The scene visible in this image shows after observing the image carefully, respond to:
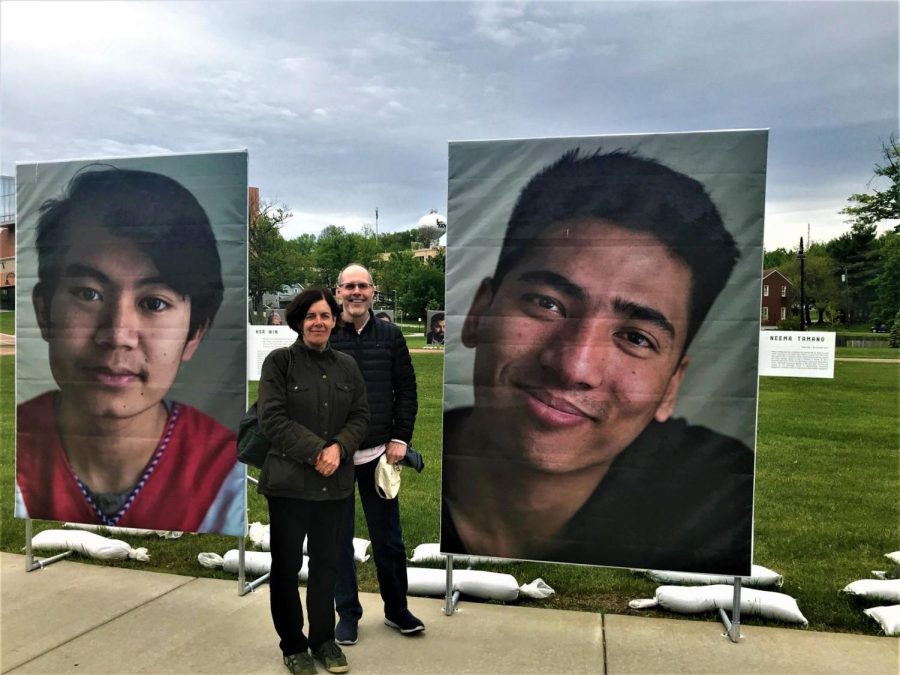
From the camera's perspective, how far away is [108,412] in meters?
4.71

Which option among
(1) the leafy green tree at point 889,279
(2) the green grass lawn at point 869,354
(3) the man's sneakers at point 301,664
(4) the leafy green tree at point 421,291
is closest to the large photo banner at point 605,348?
(3) the man's sneakers at point 301,664

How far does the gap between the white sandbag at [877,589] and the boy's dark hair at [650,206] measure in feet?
6.54

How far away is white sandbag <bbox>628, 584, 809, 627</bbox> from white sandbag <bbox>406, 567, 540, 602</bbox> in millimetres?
608

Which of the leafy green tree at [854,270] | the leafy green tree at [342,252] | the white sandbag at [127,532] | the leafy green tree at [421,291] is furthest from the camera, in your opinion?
the leafy green tree at [342,252]

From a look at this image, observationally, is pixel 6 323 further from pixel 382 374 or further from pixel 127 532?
pixel 382 374

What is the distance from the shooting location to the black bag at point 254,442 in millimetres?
3307

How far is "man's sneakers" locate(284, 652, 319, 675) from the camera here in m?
3.34

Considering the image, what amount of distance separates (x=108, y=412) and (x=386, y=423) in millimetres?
2233

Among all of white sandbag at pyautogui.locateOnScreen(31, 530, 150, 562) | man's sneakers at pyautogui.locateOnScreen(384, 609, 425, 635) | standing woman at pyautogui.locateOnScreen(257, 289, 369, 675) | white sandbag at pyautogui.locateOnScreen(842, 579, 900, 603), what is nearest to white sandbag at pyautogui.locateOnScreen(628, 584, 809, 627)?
white sandbag at pyautogui.locateOnScreen(842, 579, 900, 603)

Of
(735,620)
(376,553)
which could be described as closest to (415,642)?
(376,553)

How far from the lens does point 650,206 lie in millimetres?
3783

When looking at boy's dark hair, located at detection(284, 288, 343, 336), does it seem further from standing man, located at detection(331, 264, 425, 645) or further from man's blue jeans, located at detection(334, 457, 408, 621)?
man's blue jeans, located at detection(334, 457, 408, 621)

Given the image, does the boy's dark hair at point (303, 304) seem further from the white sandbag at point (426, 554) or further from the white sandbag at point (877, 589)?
the white sandbag at point (877, 589)

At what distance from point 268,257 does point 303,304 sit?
167 feet
